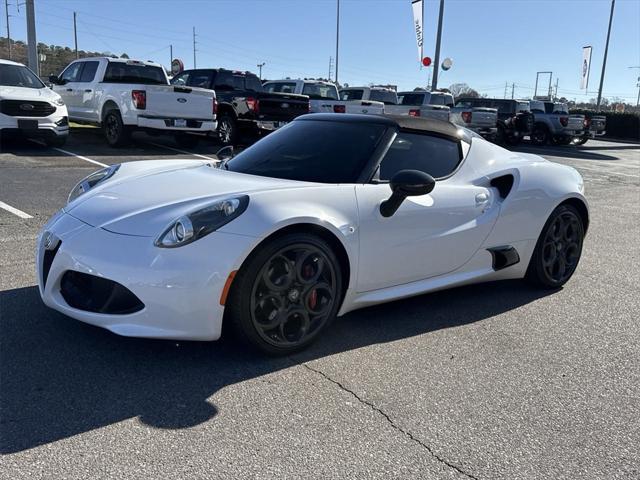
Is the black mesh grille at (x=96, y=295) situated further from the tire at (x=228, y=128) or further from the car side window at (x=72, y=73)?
the car side window at (x=72, y=73)

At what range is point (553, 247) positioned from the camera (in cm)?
477

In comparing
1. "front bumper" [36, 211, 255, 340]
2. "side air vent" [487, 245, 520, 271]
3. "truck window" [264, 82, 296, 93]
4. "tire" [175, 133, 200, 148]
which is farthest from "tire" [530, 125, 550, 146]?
"front bumper" [36, 211, 255, 340]

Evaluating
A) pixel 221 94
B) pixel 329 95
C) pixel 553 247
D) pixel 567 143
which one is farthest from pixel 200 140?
pixel 567 143

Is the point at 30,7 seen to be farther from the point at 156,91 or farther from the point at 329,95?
the point at 329,95

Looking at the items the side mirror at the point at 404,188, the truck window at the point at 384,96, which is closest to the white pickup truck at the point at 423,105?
the truck window at the point at 384,96

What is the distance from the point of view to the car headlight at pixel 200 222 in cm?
300

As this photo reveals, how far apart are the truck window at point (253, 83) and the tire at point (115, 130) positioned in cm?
396

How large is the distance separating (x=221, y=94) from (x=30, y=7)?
590 cm

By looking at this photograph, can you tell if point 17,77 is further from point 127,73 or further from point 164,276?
point 164,276

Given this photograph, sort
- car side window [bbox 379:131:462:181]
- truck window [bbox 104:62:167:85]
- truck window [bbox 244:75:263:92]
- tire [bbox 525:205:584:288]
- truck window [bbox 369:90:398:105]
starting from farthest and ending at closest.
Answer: truck window [bbox 369:90:398:105] < truck window [bbox 244:75:263:92] < truck window [bbox 104:62:167:85] < tire [bbox 525:205:584:288] < car side window [bbox 379:131:462:181]

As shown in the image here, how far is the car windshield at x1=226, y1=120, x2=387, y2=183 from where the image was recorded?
3.77 metres

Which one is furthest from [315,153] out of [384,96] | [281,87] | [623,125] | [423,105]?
[623,125]

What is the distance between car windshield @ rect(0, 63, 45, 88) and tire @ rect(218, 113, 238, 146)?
163 inches

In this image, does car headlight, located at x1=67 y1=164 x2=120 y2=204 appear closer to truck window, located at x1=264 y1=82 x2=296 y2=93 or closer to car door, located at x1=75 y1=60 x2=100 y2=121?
car door, located at x1=75 y1=60 x2=100 y2=121
